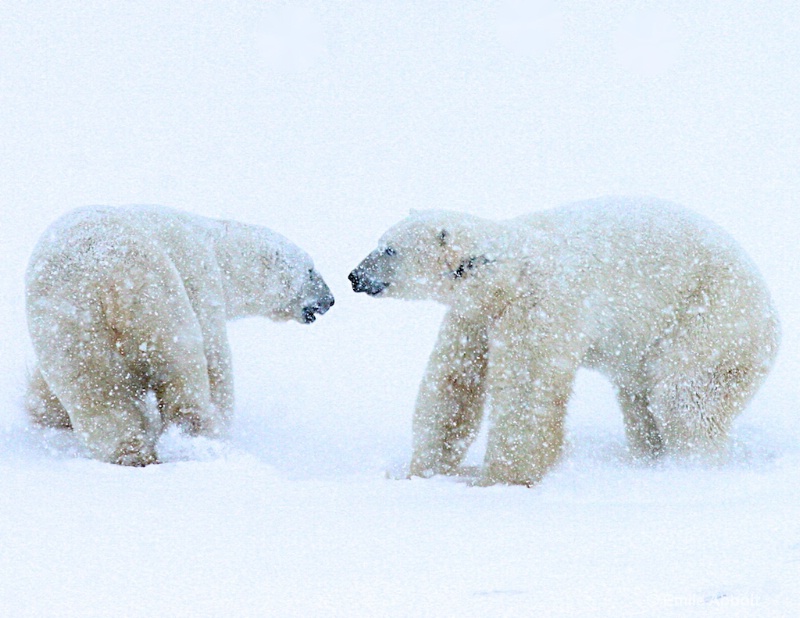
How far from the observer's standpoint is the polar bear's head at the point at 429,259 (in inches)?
177

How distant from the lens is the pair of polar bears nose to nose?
4.37m

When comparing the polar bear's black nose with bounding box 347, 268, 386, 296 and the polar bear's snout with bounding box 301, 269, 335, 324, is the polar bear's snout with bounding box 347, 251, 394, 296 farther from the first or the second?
the polar bear's snout with bounding box 301, 269, 335, 324

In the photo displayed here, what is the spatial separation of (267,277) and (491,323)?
1600mm

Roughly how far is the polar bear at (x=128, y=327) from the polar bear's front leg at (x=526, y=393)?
1447 mm

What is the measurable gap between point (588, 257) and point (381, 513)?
174 cm

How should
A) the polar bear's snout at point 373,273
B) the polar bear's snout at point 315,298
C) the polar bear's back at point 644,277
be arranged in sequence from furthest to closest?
the polar bear's snout at point 315,298, the polar bear's snout at point 373,273, the polar bear's back at point 644,277

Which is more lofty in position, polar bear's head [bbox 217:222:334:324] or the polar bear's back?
the polar bear's back

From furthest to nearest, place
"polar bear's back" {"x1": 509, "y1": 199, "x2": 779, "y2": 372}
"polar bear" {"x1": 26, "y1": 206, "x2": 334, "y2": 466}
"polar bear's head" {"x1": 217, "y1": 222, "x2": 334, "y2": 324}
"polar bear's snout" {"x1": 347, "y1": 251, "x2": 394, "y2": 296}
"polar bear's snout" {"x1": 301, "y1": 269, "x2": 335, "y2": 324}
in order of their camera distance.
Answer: "polar bear's snout" {"x1": 301, "y1": 269, "x2": 335, "y2": 324}
"polar bear's head" {"x1": 217, "y1": 222, "x2": 334, "y2": 324}
"polar bear's snout" {"x1": 347, "y1": 251, "x2": 394, "y2": 296}
"polar bear's back" {"x1": 509, "y1": 199, "x2": 779, "y2": 372}
"polar bear" {"x1": 26, "y1": 206, "x2": 334, "y2": 466}

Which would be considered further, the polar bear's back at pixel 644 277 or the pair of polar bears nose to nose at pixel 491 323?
the polar bear's back at pixel 644 277

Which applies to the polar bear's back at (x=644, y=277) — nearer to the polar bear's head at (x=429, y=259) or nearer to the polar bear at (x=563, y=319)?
the polar bear at (x=563, y=319)

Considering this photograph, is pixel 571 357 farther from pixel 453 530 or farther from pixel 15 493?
pixel 15 493

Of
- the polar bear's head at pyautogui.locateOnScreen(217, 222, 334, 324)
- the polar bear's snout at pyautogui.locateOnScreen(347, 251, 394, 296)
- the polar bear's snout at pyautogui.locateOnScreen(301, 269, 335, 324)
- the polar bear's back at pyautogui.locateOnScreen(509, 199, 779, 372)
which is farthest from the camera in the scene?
the polar bear's snout at pyautogui.locateOnScreen(301, 269, 335, 324)

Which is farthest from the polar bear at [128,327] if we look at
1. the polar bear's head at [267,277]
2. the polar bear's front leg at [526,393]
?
the polar bear's front leg at [526,393]

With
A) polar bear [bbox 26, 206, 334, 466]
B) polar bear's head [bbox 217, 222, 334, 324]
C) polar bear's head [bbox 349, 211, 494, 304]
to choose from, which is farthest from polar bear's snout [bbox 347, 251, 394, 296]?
polar bear's head [bbox 217, 222, 334, 324]
